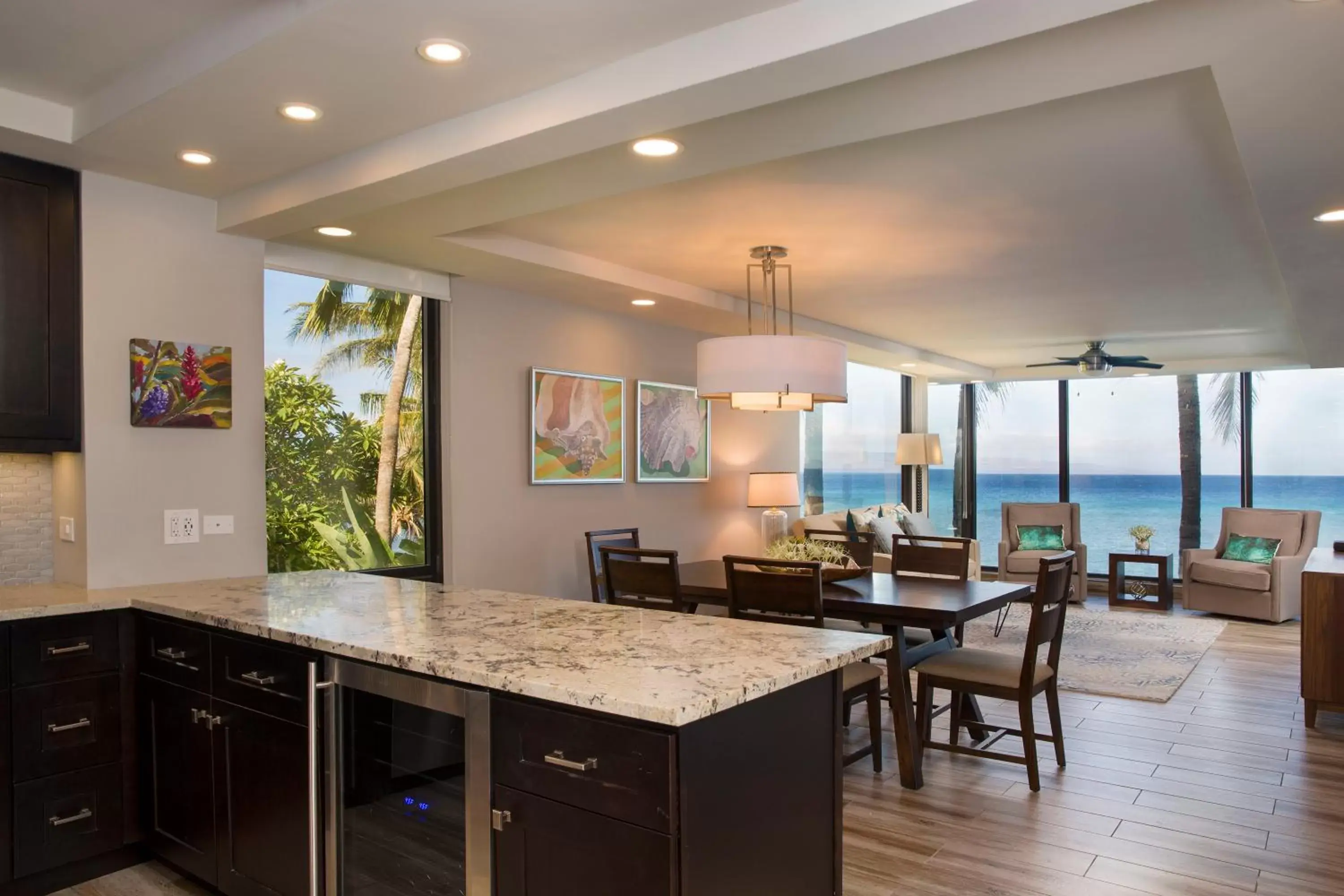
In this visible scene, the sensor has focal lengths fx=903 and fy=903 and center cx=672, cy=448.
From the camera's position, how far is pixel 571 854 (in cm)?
172

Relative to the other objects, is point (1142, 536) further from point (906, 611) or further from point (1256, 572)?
point (906, 611)

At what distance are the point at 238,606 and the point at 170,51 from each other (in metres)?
1.60

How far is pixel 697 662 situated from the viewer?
1.95 m

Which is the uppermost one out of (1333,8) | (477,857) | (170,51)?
(170,51)

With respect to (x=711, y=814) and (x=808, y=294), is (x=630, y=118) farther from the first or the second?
(x=808, y=294)

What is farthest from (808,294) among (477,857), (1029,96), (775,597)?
(477,857)

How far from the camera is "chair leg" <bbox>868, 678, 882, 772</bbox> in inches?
149

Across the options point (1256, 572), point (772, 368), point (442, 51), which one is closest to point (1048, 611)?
point (772, 368)

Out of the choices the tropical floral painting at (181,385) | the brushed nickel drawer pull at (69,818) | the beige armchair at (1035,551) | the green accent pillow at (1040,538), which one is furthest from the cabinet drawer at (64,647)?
the green accent pillow at (1040,538)

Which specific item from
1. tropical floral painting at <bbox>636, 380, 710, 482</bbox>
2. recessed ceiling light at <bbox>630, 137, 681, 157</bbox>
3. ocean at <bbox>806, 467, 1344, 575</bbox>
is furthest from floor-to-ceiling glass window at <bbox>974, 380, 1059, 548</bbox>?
recessed ceiling light at <bbox>630, 137, 681, 157</bbox>

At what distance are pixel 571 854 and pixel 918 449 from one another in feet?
26.4

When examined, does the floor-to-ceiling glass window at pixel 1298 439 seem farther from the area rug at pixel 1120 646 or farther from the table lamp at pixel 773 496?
the table lamp at pixel 773 496

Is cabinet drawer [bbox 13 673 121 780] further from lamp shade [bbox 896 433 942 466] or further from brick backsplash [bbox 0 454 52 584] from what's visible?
lamp shade [bbox 896 433 942 466]

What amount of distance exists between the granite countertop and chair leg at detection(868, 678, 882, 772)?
1.49m
